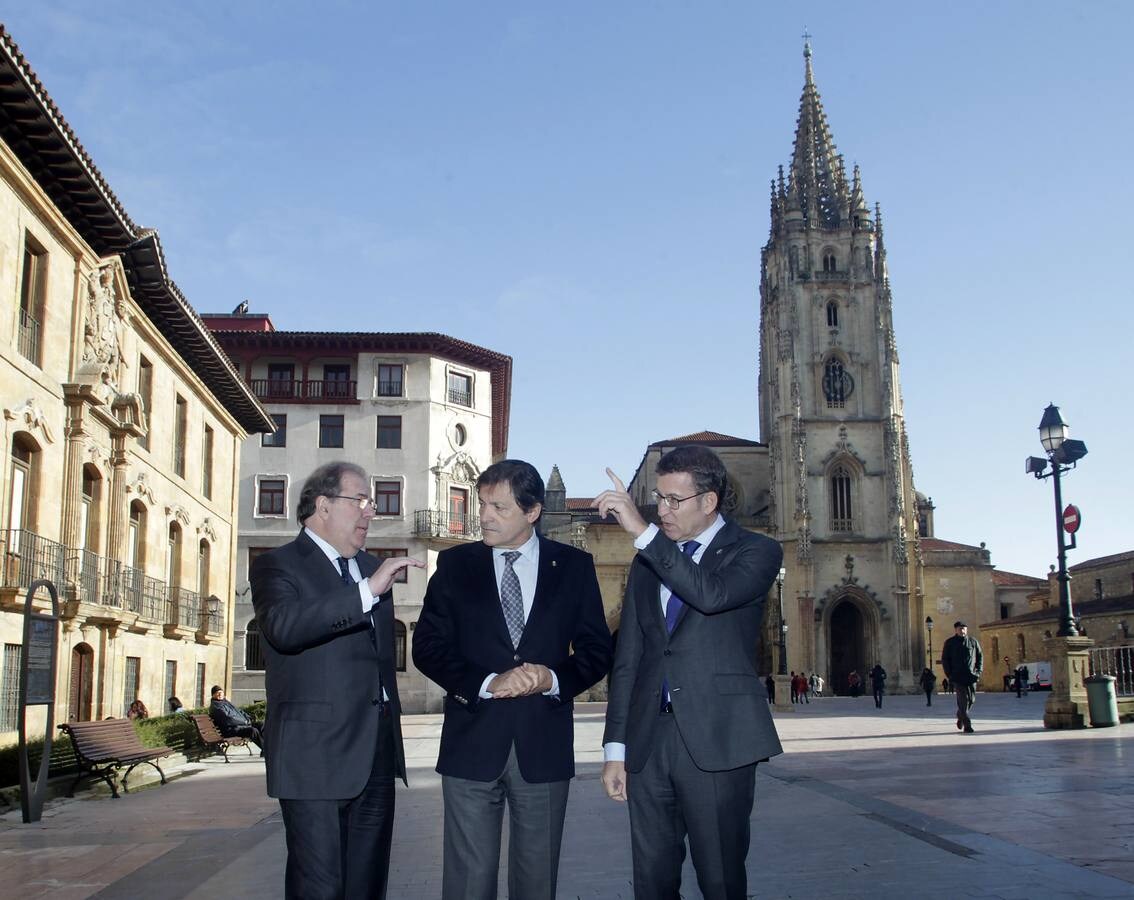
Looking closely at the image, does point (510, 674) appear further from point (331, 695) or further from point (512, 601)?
point (331, 695)

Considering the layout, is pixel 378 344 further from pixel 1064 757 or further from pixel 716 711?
pixel 716 711

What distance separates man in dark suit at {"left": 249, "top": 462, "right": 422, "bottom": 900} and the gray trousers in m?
0.46

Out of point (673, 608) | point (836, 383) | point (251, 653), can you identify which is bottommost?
point (251, 653)

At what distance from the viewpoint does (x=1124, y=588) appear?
222ft

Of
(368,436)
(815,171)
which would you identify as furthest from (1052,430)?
Answer: (815,171)

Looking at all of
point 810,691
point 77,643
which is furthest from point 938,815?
point 810,691

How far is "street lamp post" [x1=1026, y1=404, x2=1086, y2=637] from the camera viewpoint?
21484 mm

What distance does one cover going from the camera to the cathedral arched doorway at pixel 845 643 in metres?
69.6

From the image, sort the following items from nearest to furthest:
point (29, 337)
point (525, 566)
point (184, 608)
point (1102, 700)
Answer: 1. point (525, 566)
2. point (29, 337)
3. point (1102, 700)
4. point (184, 608)

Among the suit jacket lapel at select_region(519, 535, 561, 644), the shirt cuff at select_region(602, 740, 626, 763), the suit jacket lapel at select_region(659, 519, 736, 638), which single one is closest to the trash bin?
the suit jacket lapel at select_region(659, 519, 736, 638)

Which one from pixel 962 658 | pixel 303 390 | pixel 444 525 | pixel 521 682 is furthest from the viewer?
pixel 303 390

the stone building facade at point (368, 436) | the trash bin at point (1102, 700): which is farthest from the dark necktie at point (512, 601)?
the stone building facade at point (368, 436)

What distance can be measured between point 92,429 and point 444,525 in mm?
26914

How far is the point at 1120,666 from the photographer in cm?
2323
